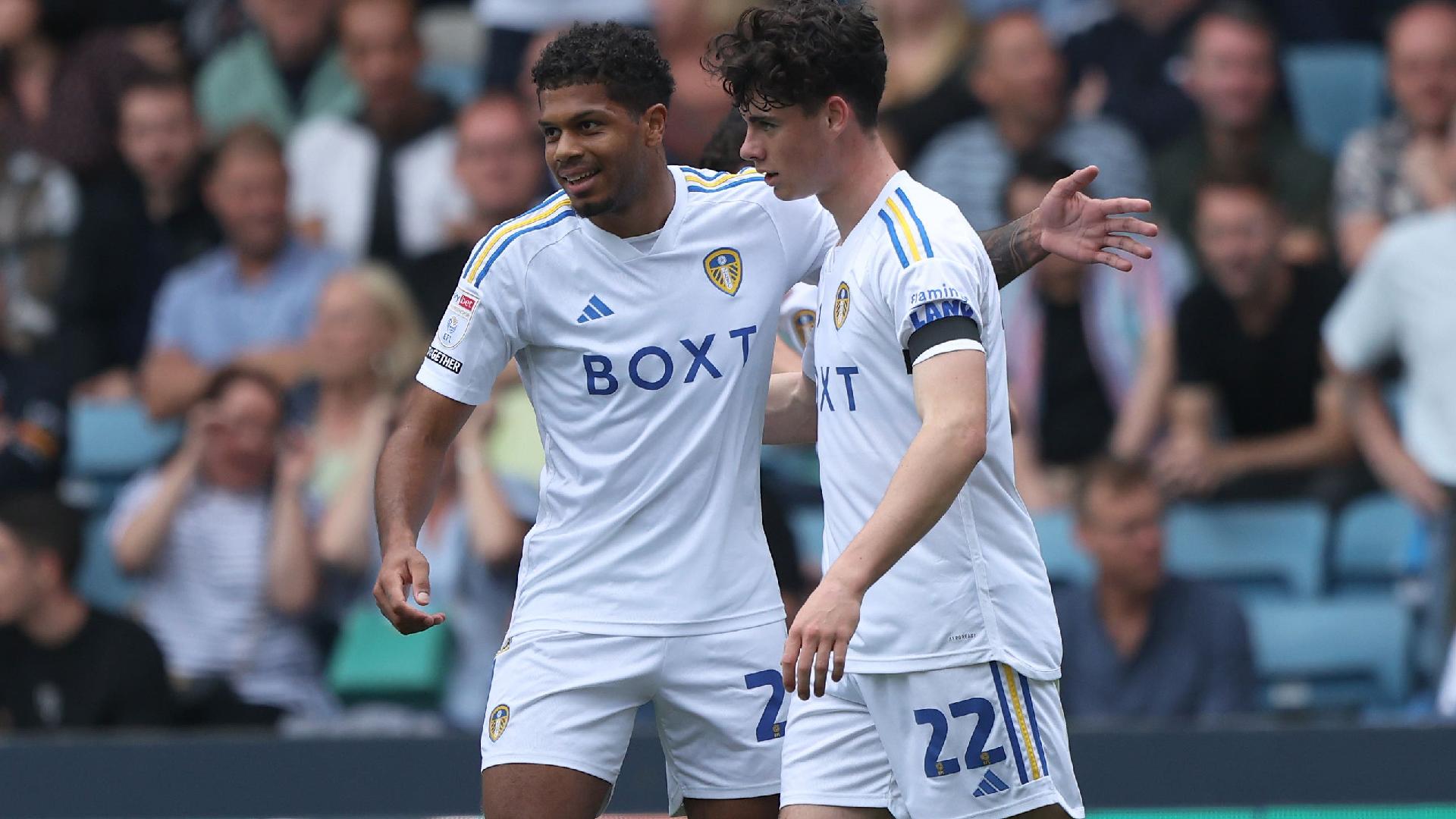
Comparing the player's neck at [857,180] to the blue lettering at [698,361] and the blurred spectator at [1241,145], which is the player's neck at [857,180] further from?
the blurred spectator at [1241,145]

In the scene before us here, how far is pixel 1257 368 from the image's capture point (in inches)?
321

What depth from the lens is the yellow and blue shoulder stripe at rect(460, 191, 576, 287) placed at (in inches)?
166

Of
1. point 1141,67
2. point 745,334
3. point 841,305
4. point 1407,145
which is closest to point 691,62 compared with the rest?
point 1141,67

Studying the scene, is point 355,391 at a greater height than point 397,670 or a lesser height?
greater

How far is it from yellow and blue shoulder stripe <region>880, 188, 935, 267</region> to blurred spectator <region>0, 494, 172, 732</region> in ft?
15.5

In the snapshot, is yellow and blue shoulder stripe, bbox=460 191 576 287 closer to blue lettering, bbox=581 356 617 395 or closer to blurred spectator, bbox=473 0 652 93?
blue lettering, bbox=581 356 617 395

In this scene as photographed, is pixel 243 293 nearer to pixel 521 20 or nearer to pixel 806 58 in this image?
pixel 521 20

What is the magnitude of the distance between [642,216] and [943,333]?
0.94 m

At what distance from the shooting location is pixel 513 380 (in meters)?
8.21

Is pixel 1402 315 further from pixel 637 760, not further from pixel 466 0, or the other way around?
pixel 466 0

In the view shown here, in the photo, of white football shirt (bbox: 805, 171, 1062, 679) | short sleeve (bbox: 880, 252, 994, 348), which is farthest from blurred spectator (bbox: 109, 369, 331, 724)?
short sleeve (bbox: 880, 252, 994, 348)

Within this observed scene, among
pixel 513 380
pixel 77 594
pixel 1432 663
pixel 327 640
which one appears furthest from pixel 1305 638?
pixel 77 594

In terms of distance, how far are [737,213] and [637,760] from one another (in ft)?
10.9

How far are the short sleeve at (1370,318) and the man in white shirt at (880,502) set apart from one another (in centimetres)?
435
